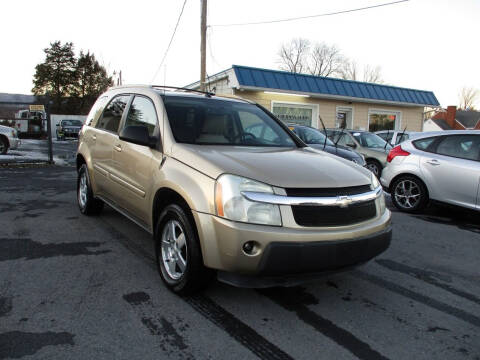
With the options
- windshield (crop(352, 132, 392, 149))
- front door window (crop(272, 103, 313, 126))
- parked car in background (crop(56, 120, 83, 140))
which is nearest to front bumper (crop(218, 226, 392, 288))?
windshield (crop(352, 132, 392, 149))

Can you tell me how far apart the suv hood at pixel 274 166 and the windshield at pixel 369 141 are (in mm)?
8596

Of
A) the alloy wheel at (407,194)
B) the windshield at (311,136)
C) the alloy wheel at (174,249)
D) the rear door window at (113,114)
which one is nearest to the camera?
the alloy wheel at (174,249)

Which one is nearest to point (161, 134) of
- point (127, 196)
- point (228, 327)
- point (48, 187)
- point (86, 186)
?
point (127, 196)

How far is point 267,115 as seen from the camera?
455 centimetres

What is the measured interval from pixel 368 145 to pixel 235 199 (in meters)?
9.81

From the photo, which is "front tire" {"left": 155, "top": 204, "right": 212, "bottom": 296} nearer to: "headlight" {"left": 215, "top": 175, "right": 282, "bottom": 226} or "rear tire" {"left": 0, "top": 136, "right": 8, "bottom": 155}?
"headlight" {"left": 215, "top": 175, "right": 282, "bottom": 226}

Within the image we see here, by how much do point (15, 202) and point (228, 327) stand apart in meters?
5.37

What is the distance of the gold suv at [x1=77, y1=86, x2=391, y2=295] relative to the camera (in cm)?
261

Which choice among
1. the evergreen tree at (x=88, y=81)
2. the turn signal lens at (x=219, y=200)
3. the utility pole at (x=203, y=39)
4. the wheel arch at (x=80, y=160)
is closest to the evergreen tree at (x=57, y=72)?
the evergreen tree at (x=88, y=81)

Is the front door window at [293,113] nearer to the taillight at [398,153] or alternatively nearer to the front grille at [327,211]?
the taillight at [398,153]

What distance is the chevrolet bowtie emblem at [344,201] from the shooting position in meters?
2.79

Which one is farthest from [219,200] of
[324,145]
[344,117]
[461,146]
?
[344,117]

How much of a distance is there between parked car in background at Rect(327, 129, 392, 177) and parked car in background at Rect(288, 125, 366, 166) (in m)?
1.08

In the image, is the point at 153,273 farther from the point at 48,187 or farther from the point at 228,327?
the point at 48,187
